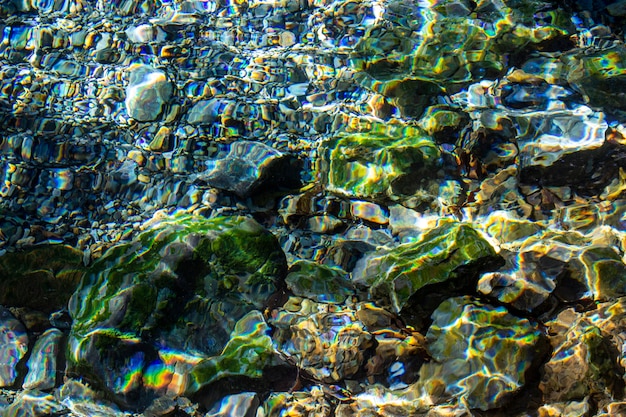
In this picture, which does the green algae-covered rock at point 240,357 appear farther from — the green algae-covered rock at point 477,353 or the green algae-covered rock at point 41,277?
the green algae-covered rock at point 41,277

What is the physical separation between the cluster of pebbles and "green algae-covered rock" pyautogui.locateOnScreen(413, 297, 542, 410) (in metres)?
0.01

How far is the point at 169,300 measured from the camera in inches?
120

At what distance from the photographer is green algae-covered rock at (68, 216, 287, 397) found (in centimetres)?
289

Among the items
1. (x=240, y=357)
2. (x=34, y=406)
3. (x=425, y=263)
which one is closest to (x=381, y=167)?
(x=425, y=263)

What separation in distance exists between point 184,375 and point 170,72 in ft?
7.76

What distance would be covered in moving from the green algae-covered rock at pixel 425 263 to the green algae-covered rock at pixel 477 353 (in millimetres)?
156

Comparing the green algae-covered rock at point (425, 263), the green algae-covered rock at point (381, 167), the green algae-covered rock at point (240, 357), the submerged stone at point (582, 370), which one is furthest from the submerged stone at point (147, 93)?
the submerged stone at point (582, 370)

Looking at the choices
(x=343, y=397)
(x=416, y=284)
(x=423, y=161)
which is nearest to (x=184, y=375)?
(x=343, y=397)

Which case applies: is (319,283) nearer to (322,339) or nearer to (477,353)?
(322,339)

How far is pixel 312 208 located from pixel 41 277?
1.56 m

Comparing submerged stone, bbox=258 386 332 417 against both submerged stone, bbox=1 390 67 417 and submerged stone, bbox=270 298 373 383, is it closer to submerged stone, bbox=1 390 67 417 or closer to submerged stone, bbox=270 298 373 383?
submerged stone, bbox=270 298 373 383

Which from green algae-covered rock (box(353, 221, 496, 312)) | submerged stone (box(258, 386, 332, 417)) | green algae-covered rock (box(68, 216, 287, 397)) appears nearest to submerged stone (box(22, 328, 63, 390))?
green algae-covered rock (box(68, 216, 287, 397))

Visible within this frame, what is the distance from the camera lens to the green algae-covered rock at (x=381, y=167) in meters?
3.55

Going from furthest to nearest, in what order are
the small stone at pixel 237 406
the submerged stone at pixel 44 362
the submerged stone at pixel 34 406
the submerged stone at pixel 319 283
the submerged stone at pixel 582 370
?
1. the submerged stone at pixel 319 283
2. the submerged stone at pixel 44 362
3. the submerged stone at pixel 34 406
4. the small stone at pixel 237 406
5. the submerged stone at pixel 582 370
